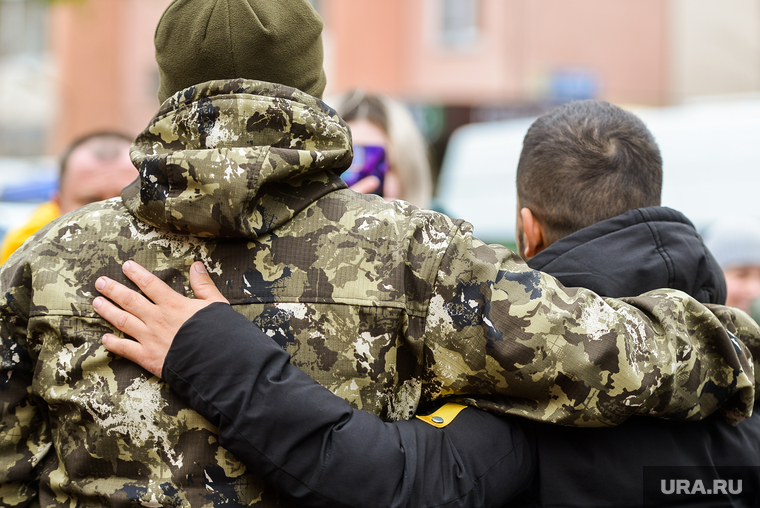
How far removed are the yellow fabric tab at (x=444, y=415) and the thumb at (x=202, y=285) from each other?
48cm

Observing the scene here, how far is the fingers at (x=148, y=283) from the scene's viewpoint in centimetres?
146

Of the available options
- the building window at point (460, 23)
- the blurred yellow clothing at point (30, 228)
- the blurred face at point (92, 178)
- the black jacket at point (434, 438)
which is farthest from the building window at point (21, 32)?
→ the black jacket at point (434, 438)

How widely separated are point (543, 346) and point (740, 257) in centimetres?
275

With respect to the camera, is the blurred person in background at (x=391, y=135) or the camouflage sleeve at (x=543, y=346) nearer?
the camouflage sleeve at (x=543, y=346)

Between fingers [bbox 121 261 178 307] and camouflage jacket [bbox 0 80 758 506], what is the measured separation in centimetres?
3

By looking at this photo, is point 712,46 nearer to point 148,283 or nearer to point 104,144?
point 104,144

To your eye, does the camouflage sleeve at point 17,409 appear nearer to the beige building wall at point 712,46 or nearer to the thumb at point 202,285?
the thumb at point 202,285

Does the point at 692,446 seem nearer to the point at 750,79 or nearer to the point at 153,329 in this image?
the point at 153,329

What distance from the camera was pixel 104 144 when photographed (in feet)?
11.9

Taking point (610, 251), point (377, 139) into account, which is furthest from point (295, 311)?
point (377, 139)

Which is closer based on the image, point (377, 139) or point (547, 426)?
point (547, 426)

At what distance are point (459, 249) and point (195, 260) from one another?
54 centimetres

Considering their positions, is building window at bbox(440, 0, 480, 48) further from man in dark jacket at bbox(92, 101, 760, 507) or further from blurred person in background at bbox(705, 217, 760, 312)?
man in dark jacket at bbox(92, 101, 760, 507)

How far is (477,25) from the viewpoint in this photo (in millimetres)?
15320
